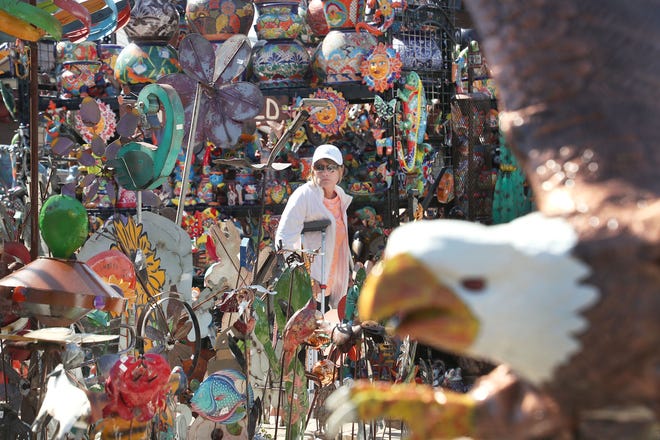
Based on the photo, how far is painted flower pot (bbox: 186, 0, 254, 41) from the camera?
10.7 metres

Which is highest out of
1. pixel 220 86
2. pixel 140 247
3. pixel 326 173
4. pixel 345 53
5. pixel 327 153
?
pixel 345 53

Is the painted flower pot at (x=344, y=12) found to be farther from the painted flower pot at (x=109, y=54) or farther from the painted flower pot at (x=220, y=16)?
the painted flower pot at (x=109, y=54)

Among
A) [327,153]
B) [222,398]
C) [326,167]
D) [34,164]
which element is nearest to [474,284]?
[34,164]

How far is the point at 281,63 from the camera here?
10.9 m

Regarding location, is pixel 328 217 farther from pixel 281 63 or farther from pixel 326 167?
pixel 281 63

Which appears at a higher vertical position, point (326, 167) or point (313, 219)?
point (326, 167)

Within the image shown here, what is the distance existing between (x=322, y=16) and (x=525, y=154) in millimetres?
9785

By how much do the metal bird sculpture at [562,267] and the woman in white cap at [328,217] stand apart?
13.7 ft

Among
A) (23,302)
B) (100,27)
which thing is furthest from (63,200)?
(100,27)

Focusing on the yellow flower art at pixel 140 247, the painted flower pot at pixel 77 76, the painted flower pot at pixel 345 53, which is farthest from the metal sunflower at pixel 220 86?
the painted flower pot at pixel 77 76

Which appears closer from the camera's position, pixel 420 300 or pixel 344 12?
pixel 420 300

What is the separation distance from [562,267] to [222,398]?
286cm

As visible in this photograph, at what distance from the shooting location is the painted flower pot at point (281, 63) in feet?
35.8

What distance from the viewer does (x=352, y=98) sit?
11148mm
